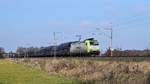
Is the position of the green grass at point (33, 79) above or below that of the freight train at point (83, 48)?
below

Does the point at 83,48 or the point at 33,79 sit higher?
the point at 83,48

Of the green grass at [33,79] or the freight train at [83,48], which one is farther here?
the freight train at [83,48]

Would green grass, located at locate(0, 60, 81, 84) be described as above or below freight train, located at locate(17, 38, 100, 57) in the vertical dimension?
below

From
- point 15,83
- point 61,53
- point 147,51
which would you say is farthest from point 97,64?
point 61,53

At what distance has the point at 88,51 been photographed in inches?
2963

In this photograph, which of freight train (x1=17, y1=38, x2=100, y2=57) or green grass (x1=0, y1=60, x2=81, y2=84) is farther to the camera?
freight train (x1=17, y1=38, x2=100, y2=57)

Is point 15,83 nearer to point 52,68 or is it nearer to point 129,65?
point 129,65

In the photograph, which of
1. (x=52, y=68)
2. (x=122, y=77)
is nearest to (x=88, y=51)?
(x=52, y=68)

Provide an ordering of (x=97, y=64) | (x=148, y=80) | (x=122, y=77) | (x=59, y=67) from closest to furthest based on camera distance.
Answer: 1. (x=148, y=80)
2. (x=122, y=77)
3. (x=97, y=64)
4. (x=59, y=67)

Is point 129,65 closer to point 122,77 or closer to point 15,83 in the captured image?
point 122,77

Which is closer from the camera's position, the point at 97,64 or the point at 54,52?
the point at 97,64

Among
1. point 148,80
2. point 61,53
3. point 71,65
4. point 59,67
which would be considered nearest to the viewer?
point 148,80

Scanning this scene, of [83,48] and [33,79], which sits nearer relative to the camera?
[33,79]

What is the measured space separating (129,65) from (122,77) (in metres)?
4.18
